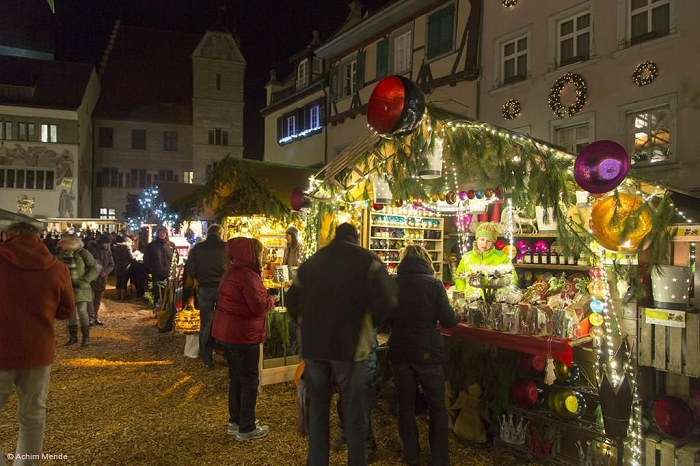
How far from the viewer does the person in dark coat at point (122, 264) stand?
13.9m

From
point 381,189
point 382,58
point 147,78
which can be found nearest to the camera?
point 381,189

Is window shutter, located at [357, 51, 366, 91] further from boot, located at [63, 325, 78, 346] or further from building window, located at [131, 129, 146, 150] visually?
building window, located at [131, 129, 146, 150]

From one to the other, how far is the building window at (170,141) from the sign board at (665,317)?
34.0 m

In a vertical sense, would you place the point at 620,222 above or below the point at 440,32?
below

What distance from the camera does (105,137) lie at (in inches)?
1294

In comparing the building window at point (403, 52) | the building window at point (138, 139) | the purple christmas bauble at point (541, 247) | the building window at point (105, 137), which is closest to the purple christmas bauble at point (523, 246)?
the purple christmas bauble at point (541, 247)

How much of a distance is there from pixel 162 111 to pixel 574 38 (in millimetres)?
29686

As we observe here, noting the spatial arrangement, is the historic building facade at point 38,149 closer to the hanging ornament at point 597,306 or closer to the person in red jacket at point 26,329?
the person in red jacket at point 26,329

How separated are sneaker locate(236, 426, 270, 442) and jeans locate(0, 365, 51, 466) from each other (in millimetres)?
1608

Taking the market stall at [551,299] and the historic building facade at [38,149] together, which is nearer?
the market stall at [551,299]

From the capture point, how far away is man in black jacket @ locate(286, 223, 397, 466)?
3.28 m

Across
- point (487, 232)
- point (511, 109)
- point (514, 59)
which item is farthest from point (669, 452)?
point (514, 59)

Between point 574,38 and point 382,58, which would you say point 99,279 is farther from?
point 574,38

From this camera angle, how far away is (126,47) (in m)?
34.8
